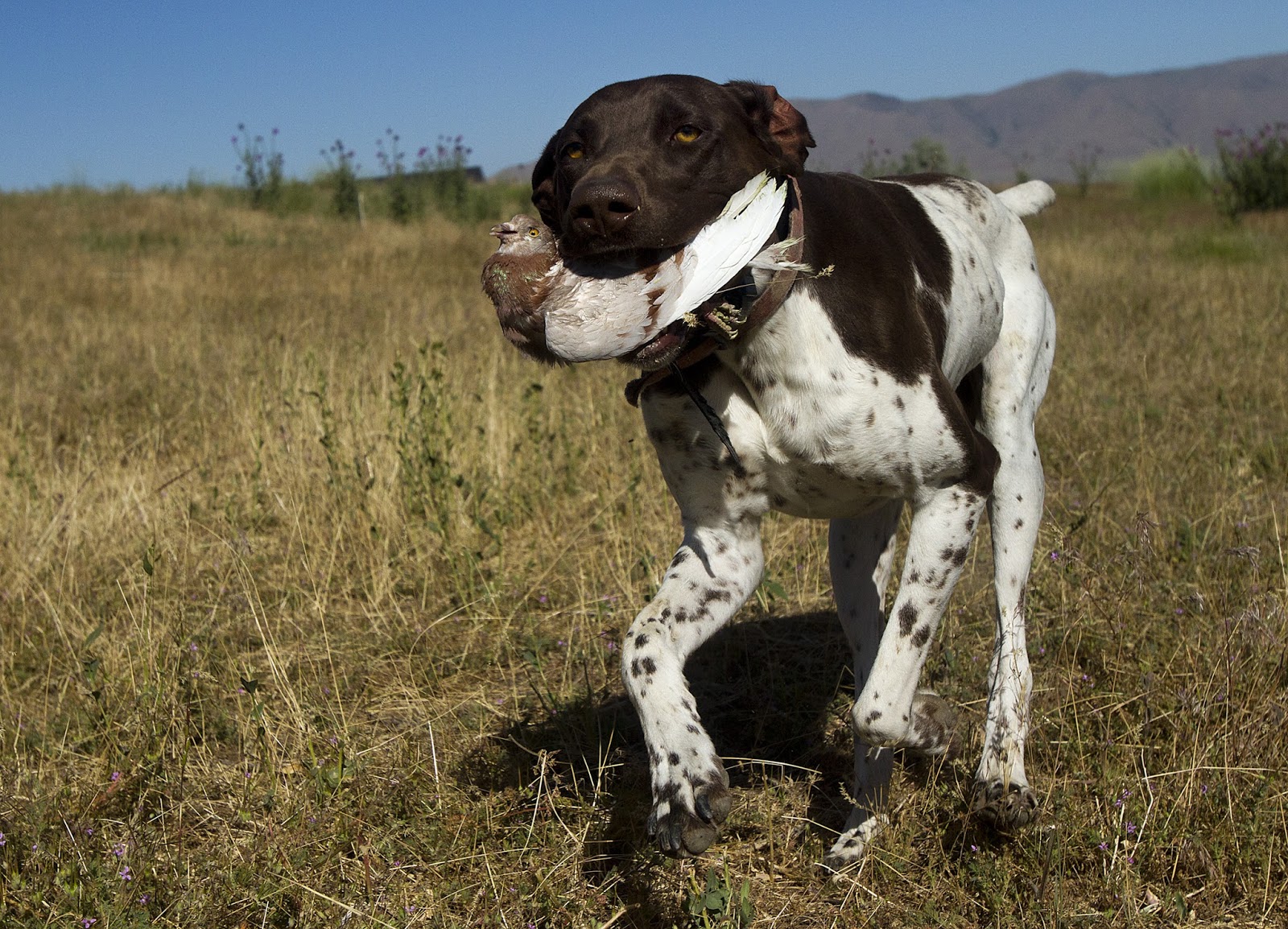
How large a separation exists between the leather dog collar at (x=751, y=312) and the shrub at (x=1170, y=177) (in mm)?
17682

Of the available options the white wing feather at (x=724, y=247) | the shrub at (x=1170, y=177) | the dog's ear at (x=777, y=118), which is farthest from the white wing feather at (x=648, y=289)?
the shrub at (x=1170, y=177)

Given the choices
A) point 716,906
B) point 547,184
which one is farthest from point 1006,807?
point 547,184

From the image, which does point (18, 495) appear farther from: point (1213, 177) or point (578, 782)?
point (1213, 177)

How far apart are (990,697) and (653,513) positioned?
1.72 m

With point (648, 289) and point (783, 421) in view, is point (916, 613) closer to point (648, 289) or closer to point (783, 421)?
point (783, 421)

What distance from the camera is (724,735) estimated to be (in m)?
3.36

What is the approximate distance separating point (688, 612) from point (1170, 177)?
63.3ft

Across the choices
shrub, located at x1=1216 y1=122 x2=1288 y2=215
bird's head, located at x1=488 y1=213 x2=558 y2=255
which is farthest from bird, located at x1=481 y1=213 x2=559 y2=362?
shrub, located at x1=1216 y1=122 x2=1288 y2=215

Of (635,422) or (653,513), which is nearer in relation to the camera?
(653,513)

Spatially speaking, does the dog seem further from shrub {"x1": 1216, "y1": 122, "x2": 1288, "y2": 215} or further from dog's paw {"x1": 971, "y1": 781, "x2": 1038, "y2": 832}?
shrub {"x1": 1216, "y1": 122, "x2": 1288, "y2": 215}

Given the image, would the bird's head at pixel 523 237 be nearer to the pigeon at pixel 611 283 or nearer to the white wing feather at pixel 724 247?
the pigeon at pixel 611 283

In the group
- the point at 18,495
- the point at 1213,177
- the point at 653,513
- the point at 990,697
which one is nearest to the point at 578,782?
the point at 990,697

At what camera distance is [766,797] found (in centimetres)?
302

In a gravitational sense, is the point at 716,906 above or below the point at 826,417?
below
